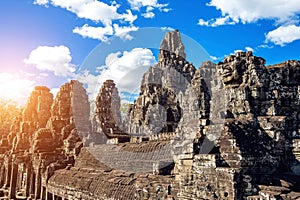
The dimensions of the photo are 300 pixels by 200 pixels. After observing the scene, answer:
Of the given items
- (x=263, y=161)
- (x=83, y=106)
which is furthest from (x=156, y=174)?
(x=83, y=106)

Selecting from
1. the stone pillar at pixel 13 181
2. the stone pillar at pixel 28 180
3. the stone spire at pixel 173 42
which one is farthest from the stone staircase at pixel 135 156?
the stone spire at pixel 173 42

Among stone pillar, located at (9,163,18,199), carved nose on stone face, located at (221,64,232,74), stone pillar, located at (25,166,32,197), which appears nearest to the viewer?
carved nose on stone face, located at (221,64,232,74)

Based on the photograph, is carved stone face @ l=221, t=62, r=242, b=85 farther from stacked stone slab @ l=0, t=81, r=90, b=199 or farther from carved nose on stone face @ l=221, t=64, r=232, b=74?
stacked stone slab @ l=0, t=81, r=90, b=199

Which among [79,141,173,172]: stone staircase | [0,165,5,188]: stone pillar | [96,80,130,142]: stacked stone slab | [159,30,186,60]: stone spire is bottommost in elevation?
[0,165,5,188]: stone pillar

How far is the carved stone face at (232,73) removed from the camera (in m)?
10.9

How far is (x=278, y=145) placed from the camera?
29.3ft

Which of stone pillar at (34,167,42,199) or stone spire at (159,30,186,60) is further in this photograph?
stone spire at (159,30,186,60)

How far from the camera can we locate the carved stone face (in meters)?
10.9

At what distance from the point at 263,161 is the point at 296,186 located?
1.04 metres

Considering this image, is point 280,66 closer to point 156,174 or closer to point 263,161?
point 263,161

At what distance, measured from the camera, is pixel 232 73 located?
10930 mm

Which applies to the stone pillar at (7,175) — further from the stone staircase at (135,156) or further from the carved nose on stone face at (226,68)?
the carved nose on stone face at (226,68)

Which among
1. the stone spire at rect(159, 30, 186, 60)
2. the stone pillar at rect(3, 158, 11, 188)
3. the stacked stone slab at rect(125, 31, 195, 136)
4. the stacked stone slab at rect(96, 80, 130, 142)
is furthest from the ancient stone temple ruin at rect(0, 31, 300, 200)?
the stone spire at rect(159, 30, 186, 60)

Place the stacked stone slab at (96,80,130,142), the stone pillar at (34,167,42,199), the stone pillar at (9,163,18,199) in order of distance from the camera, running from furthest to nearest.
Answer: the stacked stone slab at (96,80,130,142)
the stone pillar at (9,163,18,199)
the stone pillar at (34,167,42,199)
